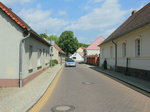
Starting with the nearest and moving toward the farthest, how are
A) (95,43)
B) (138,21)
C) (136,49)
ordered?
(136,49) → (138,21) → (95,43)

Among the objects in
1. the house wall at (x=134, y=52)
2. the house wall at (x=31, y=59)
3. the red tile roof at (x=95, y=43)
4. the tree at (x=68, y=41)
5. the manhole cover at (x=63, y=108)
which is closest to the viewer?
the manhole cover at (x=63, y=108)

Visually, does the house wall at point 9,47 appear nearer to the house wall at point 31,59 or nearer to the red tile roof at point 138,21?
the house wall at point 31,59

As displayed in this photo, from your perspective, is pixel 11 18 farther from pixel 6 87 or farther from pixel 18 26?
pixel 6 87

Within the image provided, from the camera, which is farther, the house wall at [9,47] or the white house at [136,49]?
the white house at [136,49]

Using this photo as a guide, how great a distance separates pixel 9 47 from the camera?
1014 centimetres

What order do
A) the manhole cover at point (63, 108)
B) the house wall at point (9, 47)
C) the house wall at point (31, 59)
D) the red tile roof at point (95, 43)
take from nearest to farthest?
the manhole cover at point (63, 108)
the house wall at point (9, 47)
the house wall at point (31, 59)
the red tile roof at point (95, 43)

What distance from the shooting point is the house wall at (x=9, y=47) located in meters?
10.1

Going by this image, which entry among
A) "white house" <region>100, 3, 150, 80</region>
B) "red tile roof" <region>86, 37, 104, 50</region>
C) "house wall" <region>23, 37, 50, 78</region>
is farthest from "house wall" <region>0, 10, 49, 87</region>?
"red tile roof" <region>86, 37, 104, 50</region>

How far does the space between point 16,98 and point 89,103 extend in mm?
3104

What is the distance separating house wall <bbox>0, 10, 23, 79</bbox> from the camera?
10.1 metres

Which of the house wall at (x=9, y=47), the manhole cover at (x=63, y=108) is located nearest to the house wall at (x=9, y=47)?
the house wall at (x=9, y=47)

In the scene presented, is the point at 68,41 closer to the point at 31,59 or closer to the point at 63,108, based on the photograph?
the point at 31,59

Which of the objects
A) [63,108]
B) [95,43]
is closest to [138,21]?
[63,108]

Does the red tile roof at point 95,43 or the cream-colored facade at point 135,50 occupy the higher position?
the red tile roof at point 95,43
